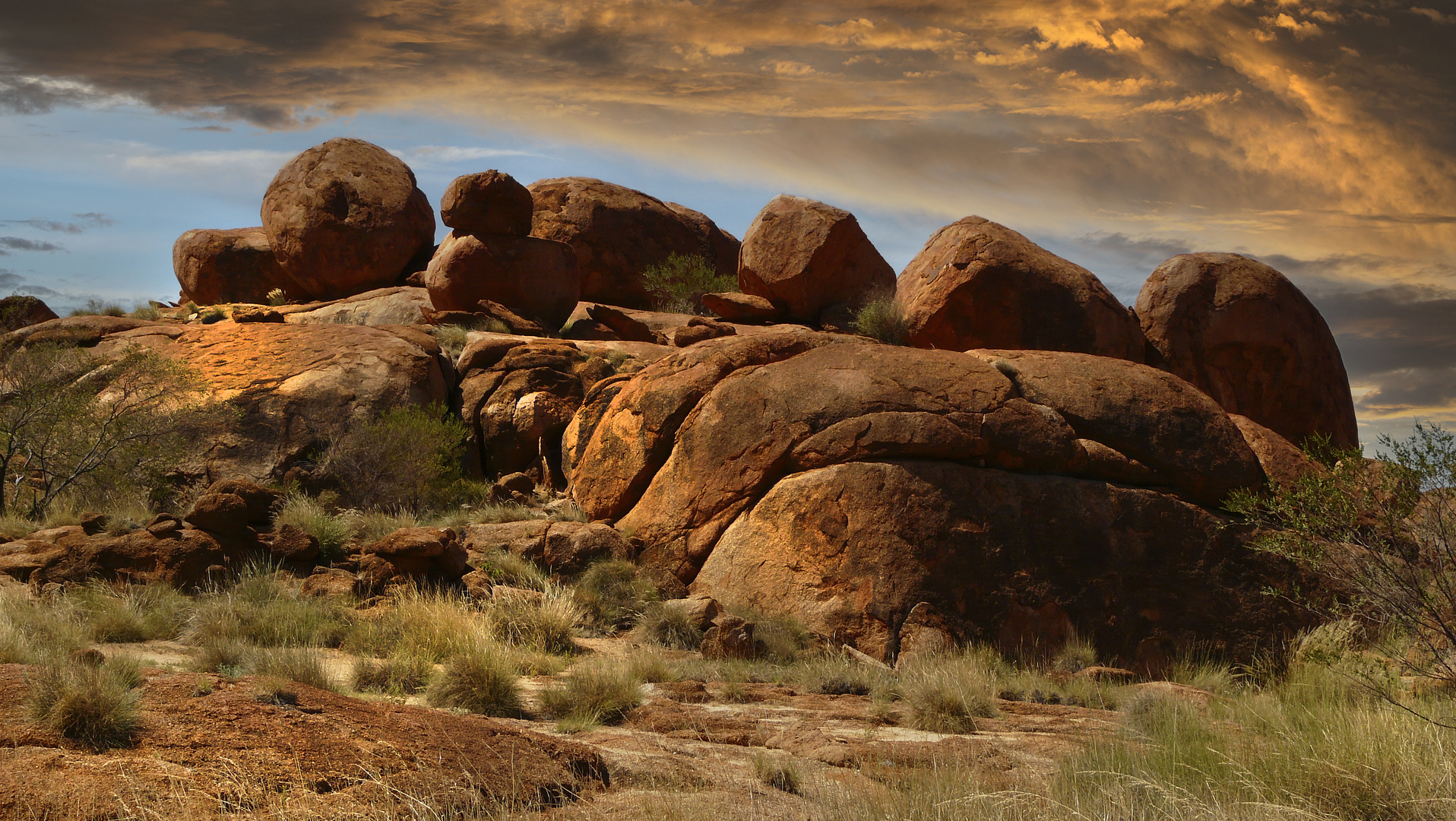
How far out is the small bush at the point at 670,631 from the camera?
1003 centimetres

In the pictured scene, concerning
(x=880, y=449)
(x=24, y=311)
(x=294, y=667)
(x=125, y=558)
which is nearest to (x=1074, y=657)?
(x=880, y=449)

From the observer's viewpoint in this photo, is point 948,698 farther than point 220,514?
No

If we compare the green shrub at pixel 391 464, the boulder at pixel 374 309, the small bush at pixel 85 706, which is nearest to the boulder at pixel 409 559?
the green shrub at pixel 391 464

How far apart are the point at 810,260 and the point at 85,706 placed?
1971 cm

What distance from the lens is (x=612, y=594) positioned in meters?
10.9

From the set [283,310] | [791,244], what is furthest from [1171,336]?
[283,310]

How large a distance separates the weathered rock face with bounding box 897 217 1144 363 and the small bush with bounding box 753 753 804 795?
13473mm

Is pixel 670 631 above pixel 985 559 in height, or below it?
below

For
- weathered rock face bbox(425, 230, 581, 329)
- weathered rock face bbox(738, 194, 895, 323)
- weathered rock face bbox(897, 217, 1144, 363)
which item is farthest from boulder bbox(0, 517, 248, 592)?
weathered rock face bbox(738, 194, 895, 323)

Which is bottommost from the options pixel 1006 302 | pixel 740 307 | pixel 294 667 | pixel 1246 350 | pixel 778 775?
pixel 294 667

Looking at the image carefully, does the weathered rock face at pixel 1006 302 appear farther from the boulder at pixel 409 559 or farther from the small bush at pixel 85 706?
the small bush at pixel 85 706

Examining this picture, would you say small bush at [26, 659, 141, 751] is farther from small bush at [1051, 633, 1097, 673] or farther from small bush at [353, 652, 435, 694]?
small bush at [1051, 633, 1097, 673]

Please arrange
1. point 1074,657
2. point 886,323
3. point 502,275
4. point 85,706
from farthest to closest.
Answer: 1. point 502,275
2. point 886,323
3. point 1074,657
4. point 85,706

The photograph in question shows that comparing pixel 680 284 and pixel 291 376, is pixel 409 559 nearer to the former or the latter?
pixel 291 376
